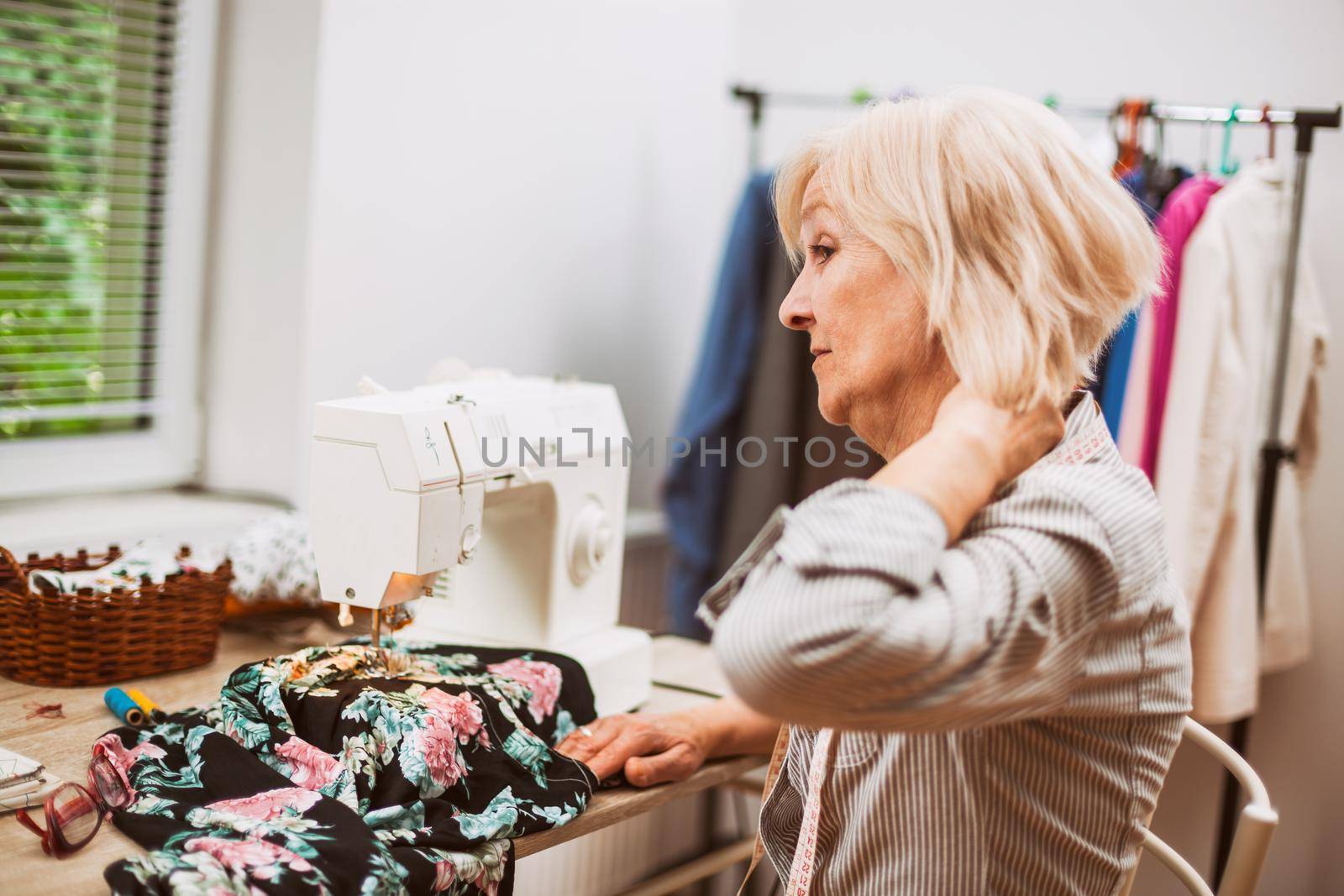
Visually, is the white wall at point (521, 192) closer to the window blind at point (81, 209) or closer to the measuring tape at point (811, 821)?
the window blind at point (81, 209)

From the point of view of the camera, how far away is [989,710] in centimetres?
79

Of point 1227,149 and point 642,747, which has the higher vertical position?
point 1227,149

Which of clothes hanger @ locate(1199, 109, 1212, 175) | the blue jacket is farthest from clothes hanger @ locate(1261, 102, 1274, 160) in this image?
the blue jacket

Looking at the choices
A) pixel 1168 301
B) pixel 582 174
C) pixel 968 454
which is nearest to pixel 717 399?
pixel 582 174

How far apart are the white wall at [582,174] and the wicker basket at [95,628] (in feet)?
1.65

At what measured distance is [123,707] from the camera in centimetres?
118

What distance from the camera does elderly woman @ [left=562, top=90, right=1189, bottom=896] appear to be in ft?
2.48

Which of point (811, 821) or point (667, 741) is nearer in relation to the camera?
point (811, 821)

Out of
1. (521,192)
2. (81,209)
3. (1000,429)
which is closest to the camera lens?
(1000,429)

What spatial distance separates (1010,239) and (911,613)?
0.34m

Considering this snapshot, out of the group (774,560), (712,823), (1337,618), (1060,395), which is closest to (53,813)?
(774,560)

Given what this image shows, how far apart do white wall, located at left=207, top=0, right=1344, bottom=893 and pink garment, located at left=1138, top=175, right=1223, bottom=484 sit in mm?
369

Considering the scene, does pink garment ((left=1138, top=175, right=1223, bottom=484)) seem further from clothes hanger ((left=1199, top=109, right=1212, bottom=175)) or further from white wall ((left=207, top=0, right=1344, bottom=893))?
white wall ((left=207, top=0, right=1344, bottom=893))

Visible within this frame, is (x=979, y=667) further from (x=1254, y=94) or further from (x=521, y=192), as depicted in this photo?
(x=1254, y=94)
